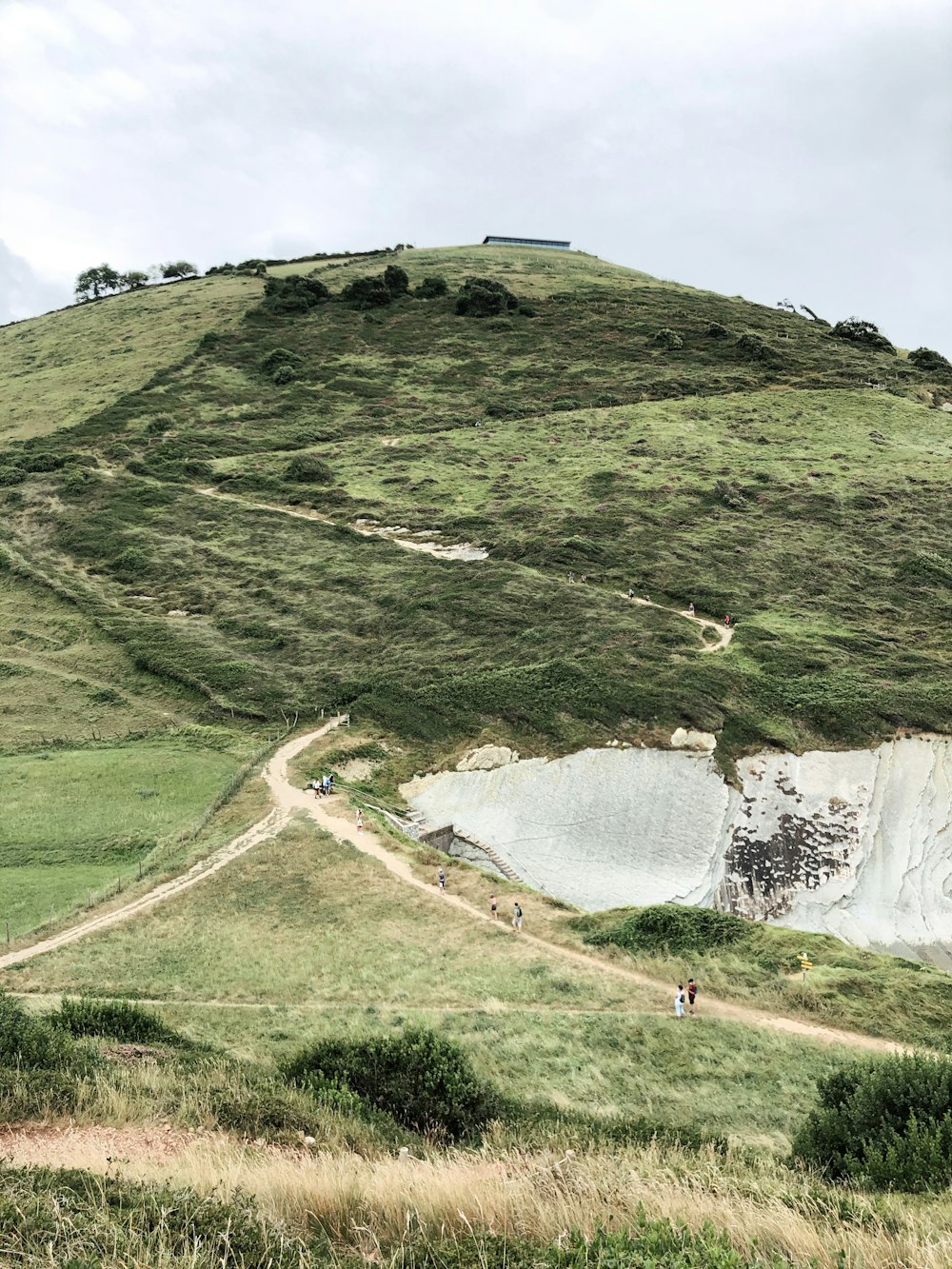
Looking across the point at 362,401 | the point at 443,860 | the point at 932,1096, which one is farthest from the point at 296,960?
the point at 362,401

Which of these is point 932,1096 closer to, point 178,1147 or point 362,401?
point 178,1147

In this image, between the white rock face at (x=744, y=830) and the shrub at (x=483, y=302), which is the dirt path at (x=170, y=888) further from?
the shrub at (x=483, y=302)

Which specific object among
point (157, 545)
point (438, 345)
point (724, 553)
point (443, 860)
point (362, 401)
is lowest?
point (443, 860)

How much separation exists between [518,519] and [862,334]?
73.7 m

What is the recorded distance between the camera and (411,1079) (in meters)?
13.3

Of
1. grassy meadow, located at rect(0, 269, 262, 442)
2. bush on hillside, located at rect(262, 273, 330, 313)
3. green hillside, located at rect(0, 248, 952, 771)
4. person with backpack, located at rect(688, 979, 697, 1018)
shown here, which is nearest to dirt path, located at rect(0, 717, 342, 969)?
green hillside, located at rect(0, 248, 952, 771)

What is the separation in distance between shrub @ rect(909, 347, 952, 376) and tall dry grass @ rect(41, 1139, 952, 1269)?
11278cm

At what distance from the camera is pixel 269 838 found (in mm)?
31578

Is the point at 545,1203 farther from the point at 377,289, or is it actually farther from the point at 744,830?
the point at 377,289

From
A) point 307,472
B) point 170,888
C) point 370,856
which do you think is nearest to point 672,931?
point 370,856

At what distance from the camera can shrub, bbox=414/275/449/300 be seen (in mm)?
120438

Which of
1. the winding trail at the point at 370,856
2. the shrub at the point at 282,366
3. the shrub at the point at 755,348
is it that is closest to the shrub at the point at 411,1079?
the winding trail at the point at 370,856

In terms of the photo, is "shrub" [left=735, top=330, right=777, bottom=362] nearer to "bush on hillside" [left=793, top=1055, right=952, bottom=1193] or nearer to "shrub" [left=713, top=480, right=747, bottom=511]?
"shrub" [left=713, top=480, right=747, bottom=511]

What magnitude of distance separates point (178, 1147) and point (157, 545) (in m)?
59.5
